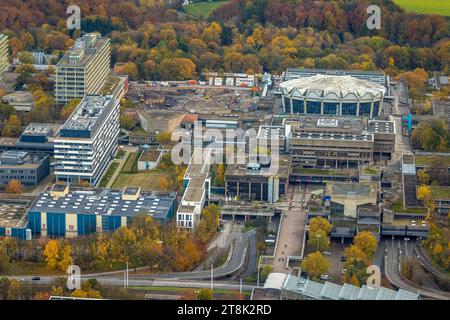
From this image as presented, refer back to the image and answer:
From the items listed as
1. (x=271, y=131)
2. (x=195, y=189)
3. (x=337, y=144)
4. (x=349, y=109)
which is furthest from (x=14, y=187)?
Answer: (x=349, y=109)

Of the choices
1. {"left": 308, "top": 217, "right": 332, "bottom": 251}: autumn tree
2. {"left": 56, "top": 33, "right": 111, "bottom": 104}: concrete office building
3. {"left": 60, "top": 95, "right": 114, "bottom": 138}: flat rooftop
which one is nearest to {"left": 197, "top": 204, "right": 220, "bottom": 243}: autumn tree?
{"left": 308, "top": 217, "right": 332, "bottom": 251}: autumn tree

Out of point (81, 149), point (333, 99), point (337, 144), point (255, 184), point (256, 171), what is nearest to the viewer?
point (255, 184)

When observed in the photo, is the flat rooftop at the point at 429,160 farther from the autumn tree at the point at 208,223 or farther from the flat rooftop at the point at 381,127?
the autumn tree at the point at 208,223

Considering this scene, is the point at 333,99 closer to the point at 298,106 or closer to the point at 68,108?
the point at 298,106

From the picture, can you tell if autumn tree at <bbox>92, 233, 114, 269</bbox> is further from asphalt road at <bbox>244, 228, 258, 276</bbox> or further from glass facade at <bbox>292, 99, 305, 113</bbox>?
glass facade at <bbox>292, 99, 305, 113</bbox>

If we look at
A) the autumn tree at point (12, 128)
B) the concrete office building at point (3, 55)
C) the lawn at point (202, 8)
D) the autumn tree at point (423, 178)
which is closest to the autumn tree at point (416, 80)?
the autumn tree at point (423, 178)
